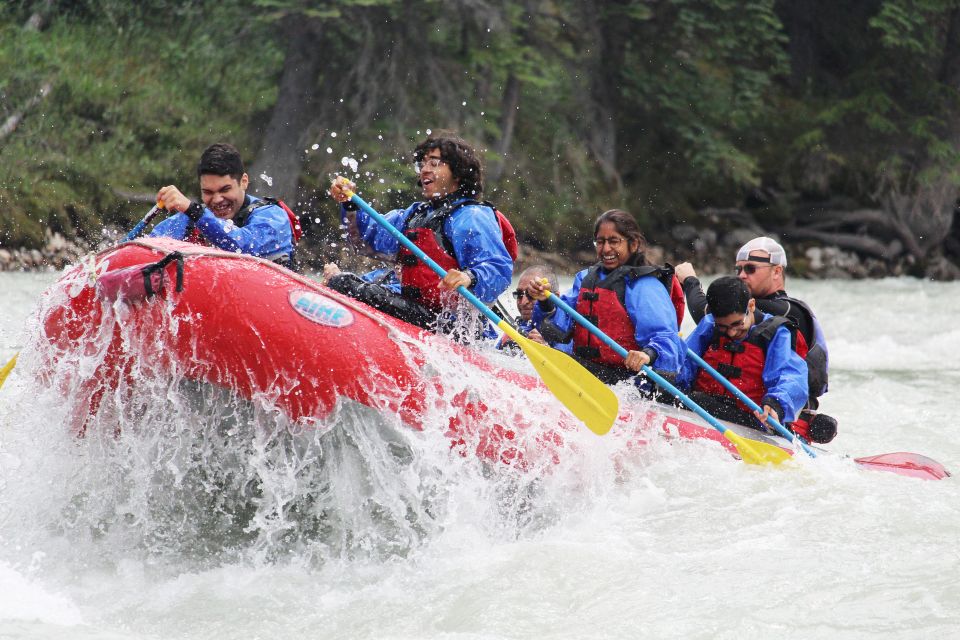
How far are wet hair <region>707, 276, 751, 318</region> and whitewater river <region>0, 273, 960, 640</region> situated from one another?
672 millimetres

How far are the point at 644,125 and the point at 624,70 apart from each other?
888 millimetres

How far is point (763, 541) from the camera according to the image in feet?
13.5

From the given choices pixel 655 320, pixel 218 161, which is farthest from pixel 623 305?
pixel 218 161

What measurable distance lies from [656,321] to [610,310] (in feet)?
0.76

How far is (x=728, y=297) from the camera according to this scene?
5.00 metres

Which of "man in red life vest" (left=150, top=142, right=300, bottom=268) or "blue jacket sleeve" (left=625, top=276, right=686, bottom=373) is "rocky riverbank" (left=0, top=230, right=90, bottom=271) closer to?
"man in red life vest" (left=150, top=142, right=300, bottom=268)

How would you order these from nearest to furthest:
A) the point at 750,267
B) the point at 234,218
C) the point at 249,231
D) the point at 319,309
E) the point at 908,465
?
the point at 319,309 → the point at 249,231 → the point at 234,218 → the point at 908,465 → the point at 750,267

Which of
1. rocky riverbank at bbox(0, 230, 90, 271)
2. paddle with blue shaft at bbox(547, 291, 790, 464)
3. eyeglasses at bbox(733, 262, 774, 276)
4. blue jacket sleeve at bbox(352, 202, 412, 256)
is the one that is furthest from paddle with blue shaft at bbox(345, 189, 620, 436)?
rocky riverbank at bbox(0, 230, 90, 271)

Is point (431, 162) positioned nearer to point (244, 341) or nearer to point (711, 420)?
point (244, 341)

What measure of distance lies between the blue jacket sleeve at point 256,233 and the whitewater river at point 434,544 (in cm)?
72

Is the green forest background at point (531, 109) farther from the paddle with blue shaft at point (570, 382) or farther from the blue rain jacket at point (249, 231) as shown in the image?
the paddle with blue shaft at point (570, 382)

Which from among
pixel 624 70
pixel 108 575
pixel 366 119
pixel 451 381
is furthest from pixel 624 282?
pixel 624 70

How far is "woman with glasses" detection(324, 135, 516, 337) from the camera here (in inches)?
174

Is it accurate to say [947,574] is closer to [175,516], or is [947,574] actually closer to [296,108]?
[175,516]
